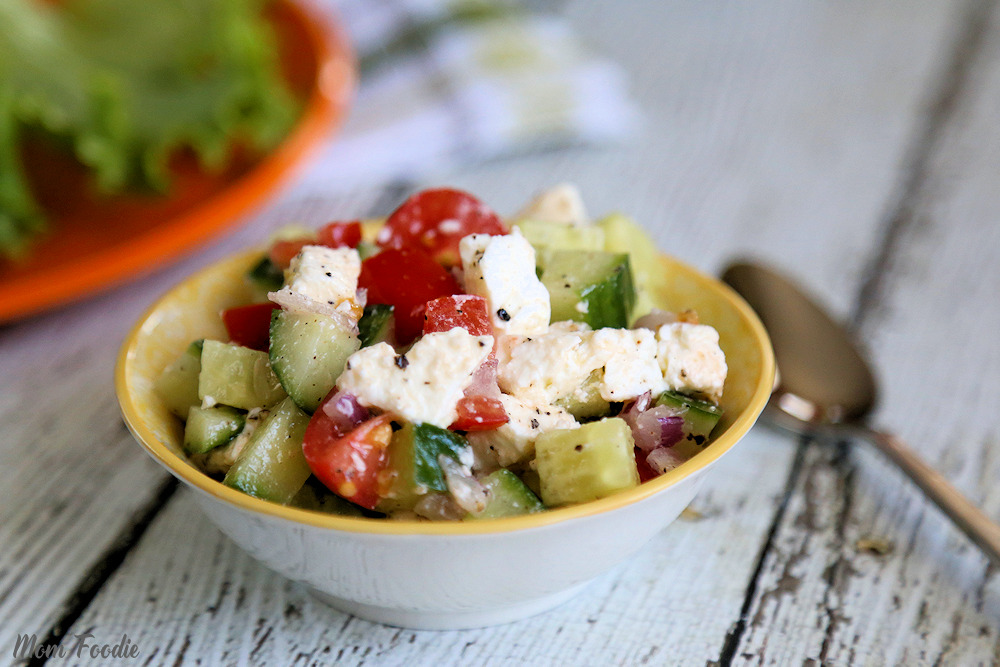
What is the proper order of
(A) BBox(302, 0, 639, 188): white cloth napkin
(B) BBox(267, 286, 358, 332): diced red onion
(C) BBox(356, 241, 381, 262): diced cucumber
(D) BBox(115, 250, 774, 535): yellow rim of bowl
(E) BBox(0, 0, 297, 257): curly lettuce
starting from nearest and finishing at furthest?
(D) BBox(115, 250, 774, 535): yellow rim of bowl, (B) BBox(267, 286, 358, 332): diced red onion, (C) BBox(356, 241, 381, 262): diced cucumber, (E) BBox(0, 0, 297, 257): curly lettuce, (A) BBox(302, 0, 639, 188): white cloth napkin

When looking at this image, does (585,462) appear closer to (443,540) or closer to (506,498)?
(506,498)

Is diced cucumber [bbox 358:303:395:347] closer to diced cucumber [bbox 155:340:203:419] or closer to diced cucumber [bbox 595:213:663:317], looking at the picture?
diced cucumber [bbox 155:340:203:419]

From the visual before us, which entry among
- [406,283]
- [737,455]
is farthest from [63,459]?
[737,455]

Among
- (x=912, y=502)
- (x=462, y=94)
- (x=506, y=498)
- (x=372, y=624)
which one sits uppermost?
(x=506, y=498)

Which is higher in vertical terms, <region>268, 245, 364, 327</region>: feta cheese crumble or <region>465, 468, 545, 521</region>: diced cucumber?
<region>268, 245, 364, 327</region>: feta cheese crumble

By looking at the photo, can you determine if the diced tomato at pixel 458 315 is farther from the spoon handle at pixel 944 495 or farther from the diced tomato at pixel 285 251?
the spoon handle at pixel 944 495

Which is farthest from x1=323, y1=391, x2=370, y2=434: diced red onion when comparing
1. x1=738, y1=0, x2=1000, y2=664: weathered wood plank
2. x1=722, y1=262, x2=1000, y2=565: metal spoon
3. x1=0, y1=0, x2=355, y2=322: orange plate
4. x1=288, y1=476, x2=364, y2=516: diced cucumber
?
x1=0, y1=0, x2=355, y2=322: orange plate
